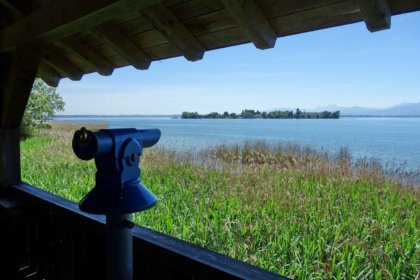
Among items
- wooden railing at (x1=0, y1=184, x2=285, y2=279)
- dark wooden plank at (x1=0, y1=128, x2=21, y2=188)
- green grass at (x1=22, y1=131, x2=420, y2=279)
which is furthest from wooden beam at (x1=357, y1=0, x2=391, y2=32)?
dark wooden plank at (x1=0, y1=128, x2=21, y2=188)

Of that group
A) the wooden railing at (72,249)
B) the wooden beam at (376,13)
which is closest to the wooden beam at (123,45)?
the wooden railing at (72,249)

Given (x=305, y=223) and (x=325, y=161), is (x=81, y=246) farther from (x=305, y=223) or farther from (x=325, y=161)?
(x=325, y=161)

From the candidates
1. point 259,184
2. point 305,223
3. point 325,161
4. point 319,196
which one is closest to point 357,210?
point 319,196

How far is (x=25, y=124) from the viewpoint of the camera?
51.7ft

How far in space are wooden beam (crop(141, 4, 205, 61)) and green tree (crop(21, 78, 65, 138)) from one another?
602 inches

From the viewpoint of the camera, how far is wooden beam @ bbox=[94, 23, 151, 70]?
170cm

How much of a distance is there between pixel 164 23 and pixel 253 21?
0.44m

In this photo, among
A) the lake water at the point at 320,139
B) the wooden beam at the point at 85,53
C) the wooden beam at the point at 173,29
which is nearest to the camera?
the wooden beam at the point at 173,29

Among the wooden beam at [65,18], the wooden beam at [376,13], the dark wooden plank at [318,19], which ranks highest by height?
the wooden beam at [65,18]

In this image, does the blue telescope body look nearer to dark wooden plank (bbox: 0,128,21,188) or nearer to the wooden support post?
the wooden support post

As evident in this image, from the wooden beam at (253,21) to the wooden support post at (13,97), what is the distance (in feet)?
3.96

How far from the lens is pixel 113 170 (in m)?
0.87

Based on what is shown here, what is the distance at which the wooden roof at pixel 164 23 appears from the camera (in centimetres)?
107

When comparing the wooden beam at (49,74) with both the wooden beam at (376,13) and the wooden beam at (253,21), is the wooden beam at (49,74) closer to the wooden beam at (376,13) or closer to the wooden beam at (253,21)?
the wooden beam at (253,21)
